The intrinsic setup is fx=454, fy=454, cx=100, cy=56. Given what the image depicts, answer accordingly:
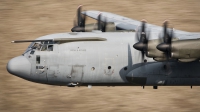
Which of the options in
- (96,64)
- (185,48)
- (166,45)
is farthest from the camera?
(96,64)

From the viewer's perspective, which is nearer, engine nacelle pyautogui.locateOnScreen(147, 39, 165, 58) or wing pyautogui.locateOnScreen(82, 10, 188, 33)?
engine nacelle pyautogui.locateOnScreen(147, 39, 165, 58)

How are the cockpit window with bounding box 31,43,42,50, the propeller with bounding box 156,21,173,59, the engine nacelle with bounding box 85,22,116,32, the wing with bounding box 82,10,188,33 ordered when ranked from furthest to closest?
the wing with bounding box 82,10,188,33
the engine nacelle with bounding box 85,22,116,32
the cockpit window with bounding box 31,43,42,50
the propeller with bounding box 156,21,173,59

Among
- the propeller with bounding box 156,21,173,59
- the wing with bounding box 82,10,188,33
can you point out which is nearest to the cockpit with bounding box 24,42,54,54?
the wing with bounding box 82,10,188,33

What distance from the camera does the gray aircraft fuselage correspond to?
2777cm

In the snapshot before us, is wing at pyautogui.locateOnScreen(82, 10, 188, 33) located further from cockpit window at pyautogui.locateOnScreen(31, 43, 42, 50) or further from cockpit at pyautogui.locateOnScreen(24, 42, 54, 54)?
cockpit window at pyautogui.locateOnScreen(31, 43, 42, 50)

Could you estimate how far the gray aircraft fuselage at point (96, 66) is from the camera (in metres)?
27.8

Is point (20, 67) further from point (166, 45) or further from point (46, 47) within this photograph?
point (166, 45)

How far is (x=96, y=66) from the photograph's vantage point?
27.9 metres

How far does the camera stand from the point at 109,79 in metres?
28.2

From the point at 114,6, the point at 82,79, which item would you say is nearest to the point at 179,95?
the point at 82,79

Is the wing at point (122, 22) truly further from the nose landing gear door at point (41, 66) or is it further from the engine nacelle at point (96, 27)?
the nose landing gear door at point (41, 66)

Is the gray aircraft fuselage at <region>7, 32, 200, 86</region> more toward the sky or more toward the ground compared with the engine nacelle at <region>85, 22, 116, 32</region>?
more toward the ground

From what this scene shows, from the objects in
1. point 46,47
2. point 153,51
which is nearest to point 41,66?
point 46,47

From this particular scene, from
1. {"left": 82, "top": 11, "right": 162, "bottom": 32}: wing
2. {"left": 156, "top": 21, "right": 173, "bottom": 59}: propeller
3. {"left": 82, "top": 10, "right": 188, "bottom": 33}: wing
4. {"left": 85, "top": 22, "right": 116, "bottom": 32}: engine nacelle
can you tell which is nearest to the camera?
{"left": 156, "top": 21, "right": 173, "bottom": 59}: propeller
